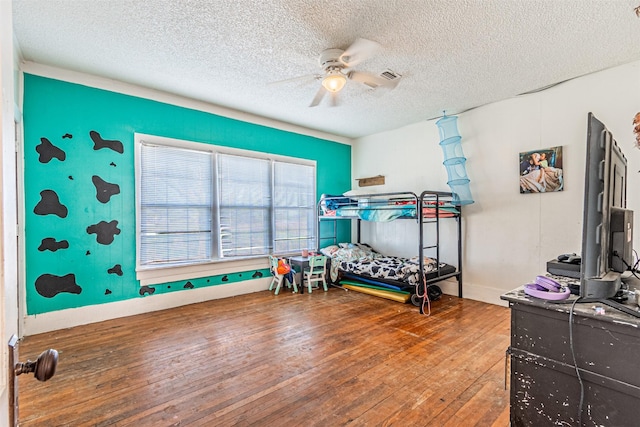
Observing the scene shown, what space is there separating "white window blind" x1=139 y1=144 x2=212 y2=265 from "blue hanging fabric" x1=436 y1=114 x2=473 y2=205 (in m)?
3.29

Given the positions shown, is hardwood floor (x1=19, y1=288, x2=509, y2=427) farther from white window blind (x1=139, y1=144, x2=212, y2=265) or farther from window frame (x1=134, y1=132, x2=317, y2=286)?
white window blind (x1=139, y1=144, x2=212, y2=265)

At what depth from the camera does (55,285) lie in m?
3.11

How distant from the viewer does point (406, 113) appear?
4422mm

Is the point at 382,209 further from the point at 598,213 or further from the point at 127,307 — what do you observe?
the point at 127,307

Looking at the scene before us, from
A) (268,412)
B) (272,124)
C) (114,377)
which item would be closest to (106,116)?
(272,124)

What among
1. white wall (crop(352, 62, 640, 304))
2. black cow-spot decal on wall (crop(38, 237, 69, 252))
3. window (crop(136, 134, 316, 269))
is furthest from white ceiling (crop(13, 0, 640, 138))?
black cow-spot decal on wall (crop(38, 237, 69, 252))

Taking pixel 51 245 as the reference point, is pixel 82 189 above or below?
above

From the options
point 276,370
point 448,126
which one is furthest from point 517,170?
point 276,370

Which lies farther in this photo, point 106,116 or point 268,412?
point 106,116

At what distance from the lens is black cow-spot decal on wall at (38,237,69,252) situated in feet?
10.00

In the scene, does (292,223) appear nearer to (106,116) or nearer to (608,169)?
(106,116)

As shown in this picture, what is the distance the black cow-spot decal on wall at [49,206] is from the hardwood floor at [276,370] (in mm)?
1241

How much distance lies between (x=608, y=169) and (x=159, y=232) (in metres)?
Result: 4.10

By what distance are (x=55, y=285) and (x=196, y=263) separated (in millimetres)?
1425
